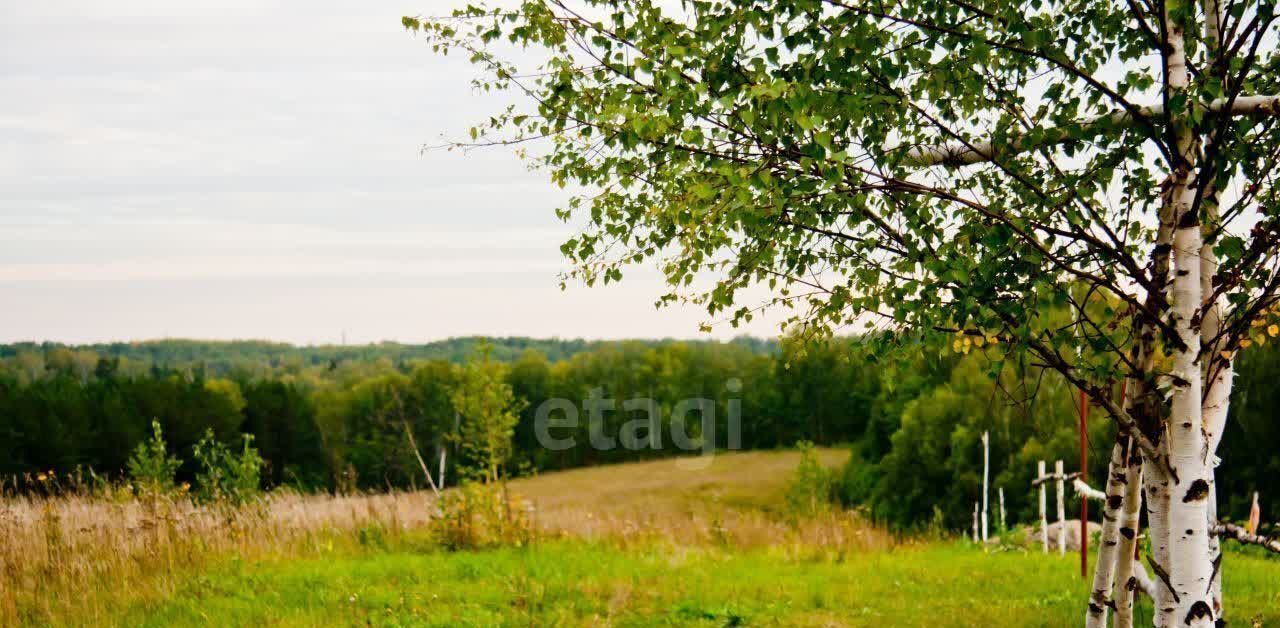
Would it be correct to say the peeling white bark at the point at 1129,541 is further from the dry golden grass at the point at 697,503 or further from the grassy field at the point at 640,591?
the dry golden grass at the point at 697,503

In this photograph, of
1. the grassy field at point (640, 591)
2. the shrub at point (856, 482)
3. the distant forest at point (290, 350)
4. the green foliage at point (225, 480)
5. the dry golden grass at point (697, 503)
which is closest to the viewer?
the grassy field at point (640, 591)

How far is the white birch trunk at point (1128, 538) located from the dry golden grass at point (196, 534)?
5.65 meters

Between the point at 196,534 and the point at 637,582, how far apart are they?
466 centimetres

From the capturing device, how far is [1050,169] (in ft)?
15.4

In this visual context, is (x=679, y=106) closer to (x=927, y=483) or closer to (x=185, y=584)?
(x=185, y=584)

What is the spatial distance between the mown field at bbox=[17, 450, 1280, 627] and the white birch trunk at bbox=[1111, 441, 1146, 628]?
287 centimetres

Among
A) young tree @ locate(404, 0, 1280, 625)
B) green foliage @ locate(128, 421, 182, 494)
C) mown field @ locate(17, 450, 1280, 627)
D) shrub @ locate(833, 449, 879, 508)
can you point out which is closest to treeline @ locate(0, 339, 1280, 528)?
shrub @ locate(833, 449, 879, 508)

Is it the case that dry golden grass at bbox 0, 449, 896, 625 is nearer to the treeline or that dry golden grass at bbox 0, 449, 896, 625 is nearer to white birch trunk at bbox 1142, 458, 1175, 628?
the treeline

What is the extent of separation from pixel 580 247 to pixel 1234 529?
11.4ft

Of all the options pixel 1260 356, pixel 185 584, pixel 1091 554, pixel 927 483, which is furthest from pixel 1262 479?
pixel 185 584

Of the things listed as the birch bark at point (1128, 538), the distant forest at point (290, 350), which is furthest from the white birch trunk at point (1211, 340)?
the distant forest at point (290, 350)

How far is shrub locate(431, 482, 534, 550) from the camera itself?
10.8 meters

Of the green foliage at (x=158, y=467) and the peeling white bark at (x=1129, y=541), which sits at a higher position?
the peeling white bark at (x=1129, y=541)

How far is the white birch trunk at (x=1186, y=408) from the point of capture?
13.8ft
